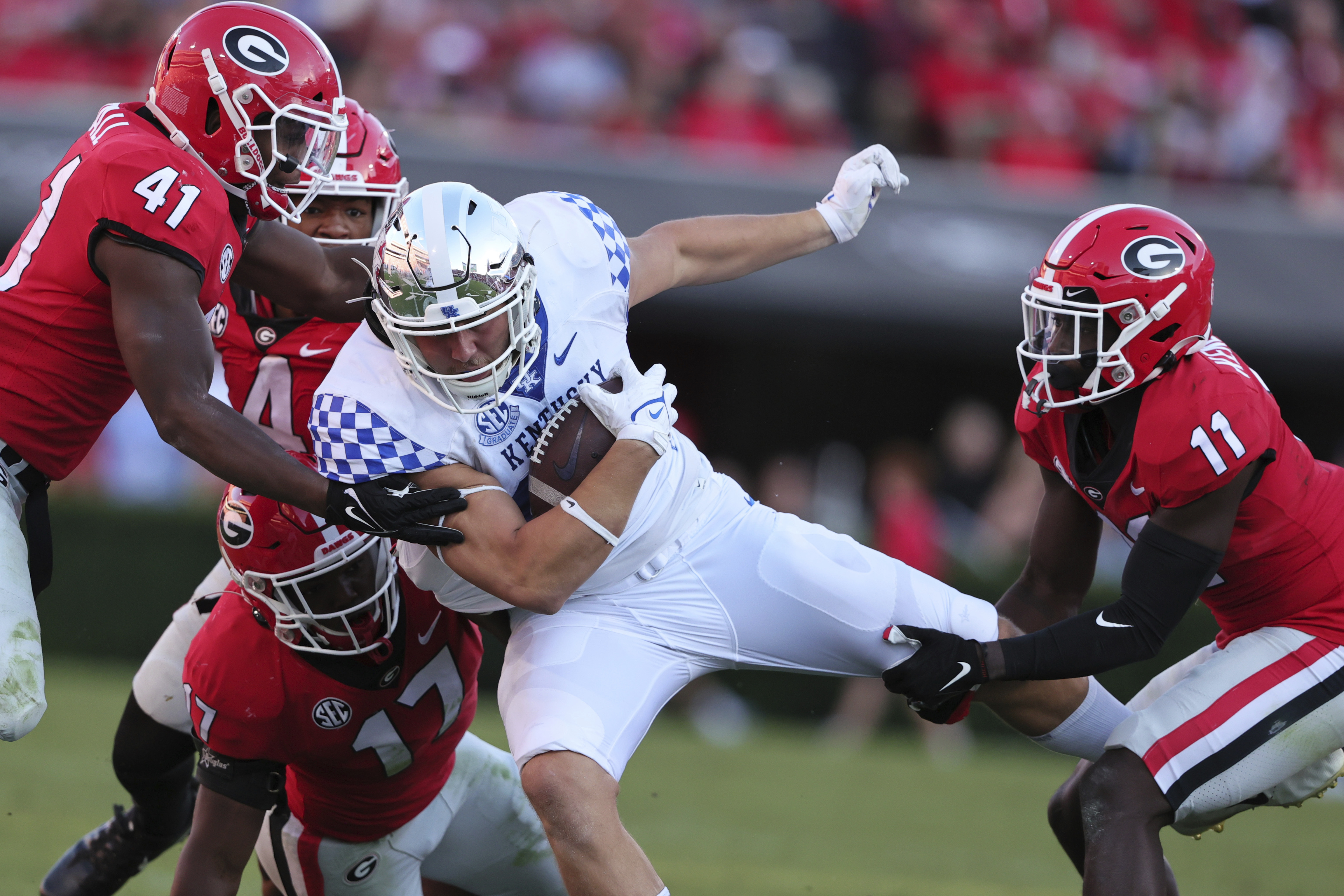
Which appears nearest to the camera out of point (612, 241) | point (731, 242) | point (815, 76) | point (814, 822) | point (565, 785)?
point (565, 785)

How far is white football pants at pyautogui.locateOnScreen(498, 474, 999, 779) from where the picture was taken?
3.55 meters

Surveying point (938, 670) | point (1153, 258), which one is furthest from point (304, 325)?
point (1153, 258)

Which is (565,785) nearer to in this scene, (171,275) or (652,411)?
(652,411)

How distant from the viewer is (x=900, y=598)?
3713 mm

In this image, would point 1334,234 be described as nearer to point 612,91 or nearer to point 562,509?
point 612,91

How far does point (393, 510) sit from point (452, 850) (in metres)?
1.40

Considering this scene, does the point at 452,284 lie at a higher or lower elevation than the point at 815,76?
higher

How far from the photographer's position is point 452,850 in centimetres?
427

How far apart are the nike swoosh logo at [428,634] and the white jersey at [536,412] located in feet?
1.22

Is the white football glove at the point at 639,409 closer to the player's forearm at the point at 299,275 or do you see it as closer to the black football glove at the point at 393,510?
the black football glove at the point at 393,510

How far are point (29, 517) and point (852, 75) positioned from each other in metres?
8.43

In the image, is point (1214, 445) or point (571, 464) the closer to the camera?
point (1214, 445)

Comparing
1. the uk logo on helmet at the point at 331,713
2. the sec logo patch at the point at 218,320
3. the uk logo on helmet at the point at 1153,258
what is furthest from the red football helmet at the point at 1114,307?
the sec logo patch at the point at 218,320

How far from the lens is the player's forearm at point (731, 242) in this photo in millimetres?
4062
